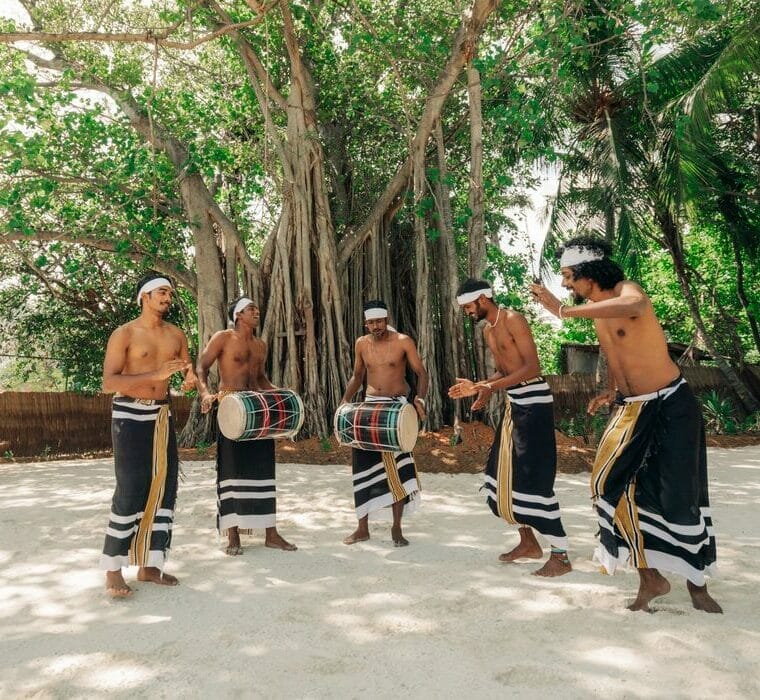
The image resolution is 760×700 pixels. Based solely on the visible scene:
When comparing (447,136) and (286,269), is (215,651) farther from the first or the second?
(447,136)

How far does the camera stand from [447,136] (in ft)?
36.6

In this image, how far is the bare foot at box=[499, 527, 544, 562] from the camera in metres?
4.17

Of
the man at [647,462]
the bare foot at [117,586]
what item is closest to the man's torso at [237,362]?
the bare foot at [117,586]

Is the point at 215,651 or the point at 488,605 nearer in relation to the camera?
the point at 215,651

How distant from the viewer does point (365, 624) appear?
124 inches

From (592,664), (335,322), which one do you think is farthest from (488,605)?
(335,322)

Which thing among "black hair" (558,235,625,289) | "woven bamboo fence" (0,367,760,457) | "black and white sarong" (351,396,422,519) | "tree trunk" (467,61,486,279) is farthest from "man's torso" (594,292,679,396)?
"woven bamboo fence" (0,367,760,457)

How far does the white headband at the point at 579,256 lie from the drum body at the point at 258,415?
2040 mm

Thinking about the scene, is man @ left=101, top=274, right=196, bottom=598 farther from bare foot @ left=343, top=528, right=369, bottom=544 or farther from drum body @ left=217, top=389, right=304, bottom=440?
bare foot @ left=343, top=528, right=369, bottom=544

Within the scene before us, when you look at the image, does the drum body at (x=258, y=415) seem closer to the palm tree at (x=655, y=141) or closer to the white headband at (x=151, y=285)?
the white headband at (x=151, y=285)

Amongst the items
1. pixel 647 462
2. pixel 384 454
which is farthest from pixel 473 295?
pixel 647 462

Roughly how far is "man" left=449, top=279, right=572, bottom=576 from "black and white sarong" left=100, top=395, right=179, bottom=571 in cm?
167

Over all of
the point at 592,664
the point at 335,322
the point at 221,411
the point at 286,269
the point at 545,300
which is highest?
the point at 286,269

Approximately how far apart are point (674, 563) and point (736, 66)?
9.90m
